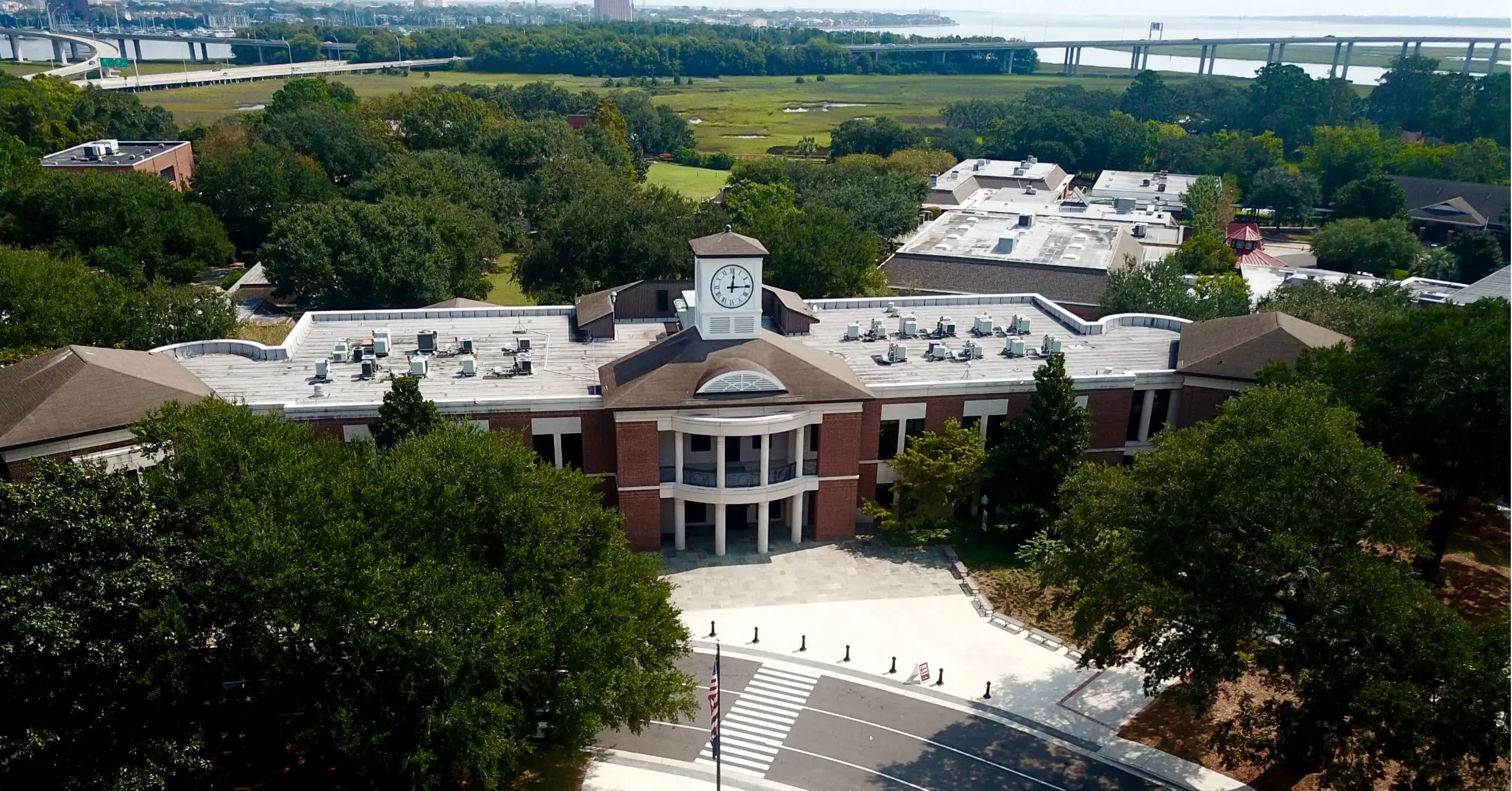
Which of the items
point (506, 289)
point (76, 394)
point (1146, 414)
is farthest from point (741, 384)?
point (506, 289)

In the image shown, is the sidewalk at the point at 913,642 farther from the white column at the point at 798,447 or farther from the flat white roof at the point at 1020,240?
the flat white roof at the point at 1020,240

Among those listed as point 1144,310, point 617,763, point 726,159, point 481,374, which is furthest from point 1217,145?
point 617,763

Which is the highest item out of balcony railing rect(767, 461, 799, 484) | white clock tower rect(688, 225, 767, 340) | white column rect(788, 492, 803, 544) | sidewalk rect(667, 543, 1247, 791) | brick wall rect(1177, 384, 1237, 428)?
white clock tower rect(688, 225, 767, 340)

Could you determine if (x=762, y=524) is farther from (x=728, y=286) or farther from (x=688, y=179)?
(x=688, y=179)

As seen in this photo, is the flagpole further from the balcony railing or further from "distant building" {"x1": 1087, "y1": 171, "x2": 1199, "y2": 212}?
"distant building" {"x1": 1087, "y1": 171, "x2": 1199, "y2": 212}

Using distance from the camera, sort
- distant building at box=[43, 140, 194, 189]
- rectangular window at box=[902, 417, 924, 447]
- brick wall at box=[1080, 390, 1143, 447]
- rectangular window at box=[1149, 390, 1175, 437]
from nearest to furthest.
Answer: rectangular window at box=[902, 417, 924, 447]
brick wall at box=[1080, 390, 1143, 447]
rectangular window at box=[1149, 390, 1175, 437]
distant building at box=[43, 140, 194, 189]

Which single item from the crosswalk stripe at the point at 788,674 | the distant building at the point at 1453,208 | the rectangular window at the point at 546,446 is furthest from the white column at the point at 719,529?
the distant building at the point at 1453,208

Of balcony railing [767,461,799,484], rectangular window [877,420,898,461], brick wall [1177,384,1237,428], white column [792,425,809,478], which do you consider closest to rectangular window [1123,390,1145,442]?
brick wall [1177,384,1237,428]
